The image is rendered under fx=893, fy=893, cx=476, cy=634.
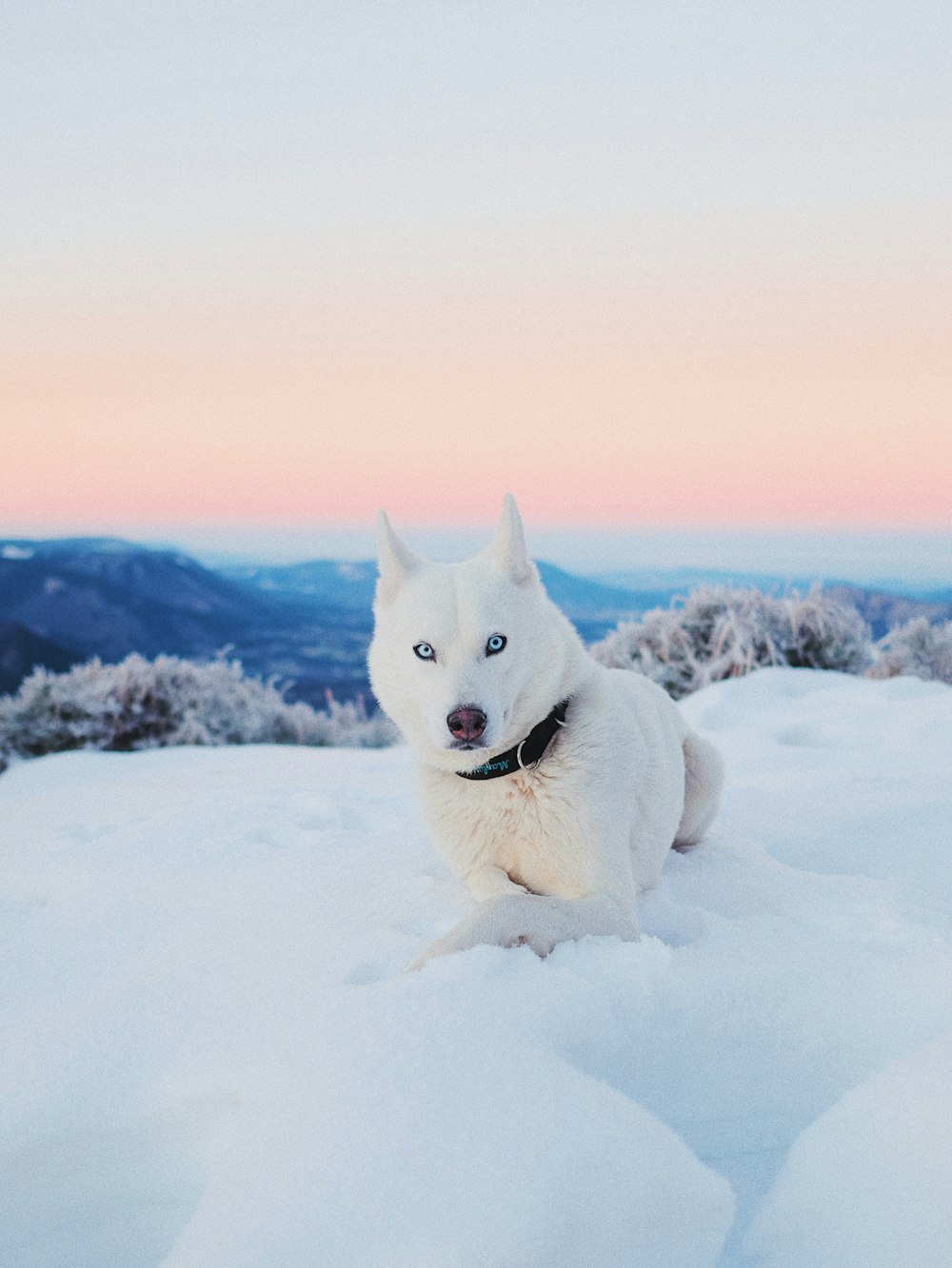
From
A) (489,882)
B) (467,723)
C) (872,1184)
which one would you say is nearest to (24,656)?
(489,882)

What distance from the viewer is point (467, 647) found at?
2.63m

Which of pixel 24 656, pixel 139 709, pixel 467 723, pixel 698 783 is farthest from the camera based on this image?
pixel 24 656

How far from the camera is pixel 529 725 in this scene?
277 cm

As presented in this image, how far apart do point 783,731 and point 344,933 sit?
13.8ft

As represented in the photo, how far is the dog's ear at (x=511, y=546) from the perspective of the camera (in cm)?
286

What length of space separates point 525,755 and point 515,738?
0.06m

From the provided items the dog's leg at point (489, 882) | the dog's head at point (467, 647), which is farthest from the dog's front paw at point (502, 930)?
Result: the dog's head at point (467, 647)

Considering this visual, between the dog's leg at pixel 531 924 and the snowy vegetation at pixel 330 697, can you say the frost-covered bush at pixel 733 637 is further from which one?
the dog's leg at pixel 531 924

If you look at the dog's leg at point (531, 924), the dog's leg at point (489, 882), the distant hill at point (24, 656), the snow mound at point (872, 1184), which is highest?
the dog's leg at point (531, 924)

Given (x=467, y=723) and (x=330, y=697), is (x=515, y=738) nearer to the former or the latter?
(x=467, y=723)

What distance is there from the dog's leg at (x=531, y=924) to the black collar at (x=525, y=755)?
1.51ft

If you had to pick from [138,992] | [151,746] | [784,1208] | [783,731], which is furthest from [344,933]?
[151,746]

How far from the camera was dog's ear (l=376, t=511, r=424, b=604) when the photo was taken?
297 cm

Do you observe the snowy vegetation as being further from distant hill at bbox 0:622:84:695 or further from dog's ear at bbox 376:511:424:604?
dog's ear at bbox 376:511:424:604
